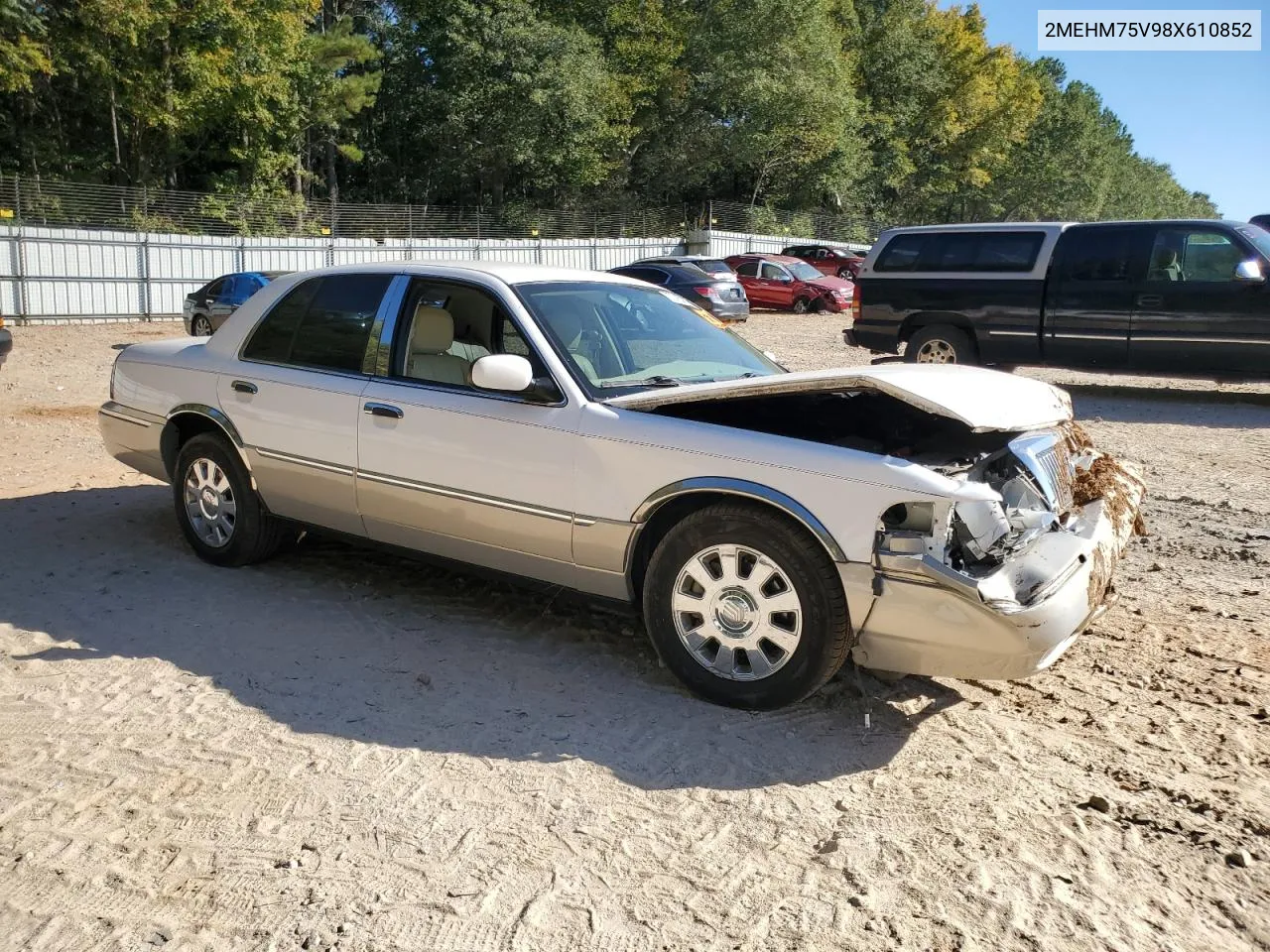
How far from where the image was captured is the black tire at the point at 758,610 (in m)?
3.87

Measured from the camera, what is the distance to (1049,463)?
14.9 ft

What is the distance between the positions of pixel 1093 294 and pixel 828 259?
23.8 meters

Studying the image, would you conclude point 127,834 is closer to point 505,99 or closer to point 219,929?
point 219,929

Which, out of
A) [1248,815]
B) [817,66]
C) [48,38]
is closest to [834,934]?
[1248,815]

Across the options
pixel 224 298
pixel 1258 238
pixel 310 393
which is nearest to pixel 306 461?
pixel 310 393

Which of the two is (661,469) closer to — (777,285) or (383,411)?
(383,411)

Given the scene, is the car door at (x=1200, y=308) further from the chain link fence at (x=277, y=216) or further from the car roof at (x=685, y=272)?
the chain link fence at (x=277, y=216)

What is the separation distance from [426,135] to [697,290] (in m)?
26.0

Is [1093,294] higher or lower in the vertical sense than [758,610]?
higher

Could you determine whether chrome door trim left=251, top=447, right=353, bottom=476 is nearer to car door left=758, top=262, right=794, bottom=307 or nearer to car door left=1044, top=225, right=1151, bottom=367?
car door left=1044, top=225, right=1151, bottom=367

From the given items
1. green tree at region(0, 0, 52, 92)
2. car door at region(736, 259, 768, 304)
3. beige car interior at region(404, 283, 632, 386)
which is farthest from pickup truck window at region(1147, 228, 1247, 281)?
green tree at region(0, 0, 52, 92)

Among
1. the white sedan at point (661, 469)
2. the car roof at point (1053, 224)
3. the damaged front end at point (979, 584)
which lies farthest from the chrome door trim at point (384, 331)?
the car roof at point (1053, 224)

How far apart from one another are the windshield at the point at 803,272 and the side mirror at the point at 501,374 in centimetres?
2503

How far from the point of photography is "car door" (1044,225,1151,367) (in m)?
11.8
